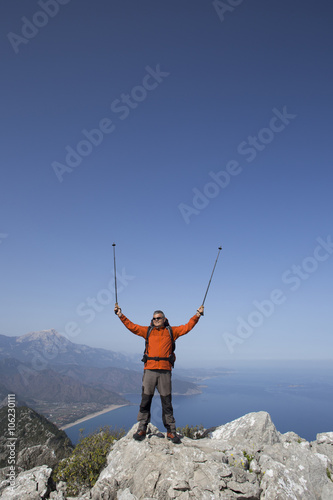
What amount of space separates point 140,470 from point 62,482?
352 cm

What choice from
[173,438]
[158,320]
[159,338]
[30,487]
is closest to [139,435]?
[173,438]

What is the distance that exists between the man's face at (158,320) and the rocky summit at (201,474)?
370cm

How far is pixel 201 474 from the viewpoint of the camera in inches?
269

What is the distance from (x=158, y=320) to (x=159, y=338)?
22.5 inches

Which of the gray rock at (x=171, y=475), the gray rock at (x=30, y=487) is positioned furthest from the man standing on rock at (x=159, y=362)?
the gray rock at (x=30, y=487)

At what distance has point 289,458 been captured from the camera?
892 centimetres

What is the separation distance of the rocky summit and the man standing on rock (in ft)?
2.23

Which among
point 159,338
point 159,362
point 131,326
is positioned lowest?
point 159,362

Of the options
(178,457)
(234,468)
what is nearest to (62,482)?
(178,457)

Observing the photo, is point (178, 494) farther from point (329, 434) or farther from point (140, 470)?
point (329, 434)

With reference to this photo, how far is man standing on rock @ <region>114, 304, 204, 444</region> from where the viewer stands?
7.98 metres

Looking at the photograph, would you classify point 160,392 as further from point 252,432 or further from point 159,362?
point 252,432

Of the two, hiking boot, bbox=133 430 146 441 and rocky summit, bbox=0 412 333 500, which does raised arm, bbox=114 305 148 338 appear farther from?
rocky summit, bbox=0 412 333 500

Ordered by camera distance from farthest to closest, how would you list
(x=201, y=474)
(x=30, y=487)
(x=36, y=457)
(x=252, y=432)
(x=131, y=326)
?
(x=36, y=457), (x=252, y=432), (x=131, y=326), (x=30, y=487), (x=201, y=474)
